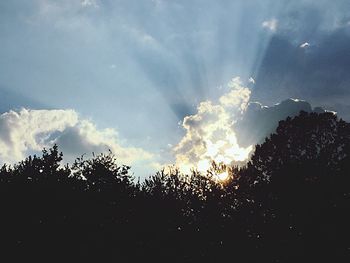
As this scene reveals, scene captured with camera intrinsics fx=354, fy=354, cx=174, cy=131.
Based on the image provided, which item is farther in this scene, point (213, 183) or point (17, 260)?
point (213, 183)

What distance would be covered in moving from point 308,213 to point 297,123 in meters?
10.7

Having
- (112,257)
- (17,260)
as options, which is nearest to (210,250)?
(112,257)

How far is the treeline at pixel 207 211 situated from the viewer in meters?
37.2

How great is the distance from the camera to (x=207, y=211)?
45688mm

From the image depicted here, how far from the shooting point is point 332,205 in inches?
1462

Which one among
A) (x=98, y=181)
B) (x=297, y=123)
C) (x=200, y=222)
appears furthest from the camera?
(x=98, y=181)

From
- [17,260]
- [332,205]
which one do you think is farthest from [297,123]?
[17,260]

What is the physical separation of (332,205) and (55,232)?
29.9m

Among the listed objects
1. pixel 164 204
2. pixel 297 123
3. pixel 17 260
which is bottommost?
pixel 17 260

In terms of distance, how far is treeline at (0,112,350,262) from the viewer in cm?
3716

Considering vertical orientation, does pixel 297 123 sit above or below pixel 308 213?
above

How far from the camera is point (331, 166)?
3784 centimetres

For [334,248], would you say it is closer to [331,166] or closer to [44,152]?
[331,166]

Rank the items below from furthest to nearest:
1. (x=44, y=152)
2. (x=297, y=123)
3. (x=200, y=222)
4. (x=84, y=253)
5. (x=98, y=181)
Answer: (x=44, y=152)
(x=98, y=181)
(x=200, y=222)
(x=297, y=123)
(x=84, y=253)
